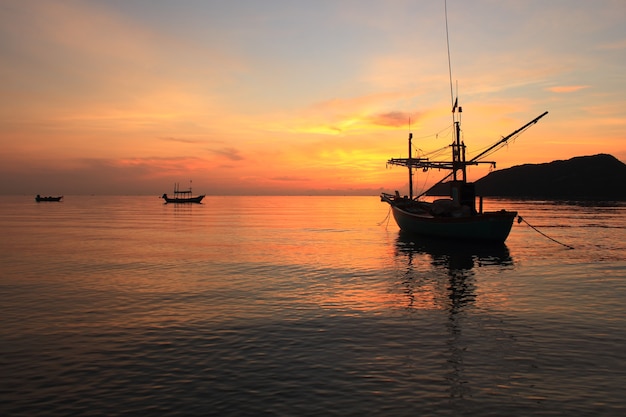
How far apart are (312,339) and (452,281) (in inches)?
538

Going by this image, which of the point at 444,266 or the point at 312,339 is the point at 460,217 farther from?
the point at 312,339

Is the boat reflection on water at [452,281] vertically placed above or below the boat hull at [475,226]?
below

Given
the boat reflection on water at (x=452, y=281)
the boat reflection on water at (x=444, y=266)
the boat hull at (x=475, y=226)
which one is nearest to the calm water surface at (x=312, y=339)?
the boat reflection on water at (x=452, y=281)

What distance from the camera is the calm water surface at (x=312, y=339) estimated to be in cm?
942

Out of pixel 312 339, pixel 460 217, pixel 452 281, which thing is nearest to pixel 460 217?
pixel 460 217

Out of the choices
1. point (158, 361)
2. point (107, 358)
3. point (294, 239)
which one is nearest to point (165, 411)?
point (158, 361)

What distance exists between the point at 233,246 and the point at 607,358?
3479cm

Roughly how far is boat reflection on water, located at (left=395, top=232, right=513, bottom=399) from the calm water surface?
0.10 metres

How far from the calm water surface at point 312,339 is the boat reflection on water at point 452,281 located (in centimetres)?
10

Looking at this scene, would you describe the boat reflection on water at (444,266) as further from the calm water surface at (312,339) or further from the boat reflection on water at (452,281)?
the calm water surface at (312,339)

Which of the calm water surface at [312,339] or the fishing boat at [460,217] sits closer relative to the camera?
the calm water surface at [312,339]

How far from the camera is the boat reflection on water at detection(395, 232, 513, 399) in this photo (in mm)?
11812

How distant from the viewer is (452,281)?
24.9 meters

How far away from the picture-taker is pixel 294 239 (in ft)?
168
